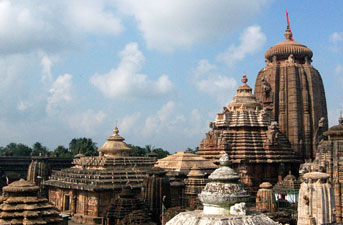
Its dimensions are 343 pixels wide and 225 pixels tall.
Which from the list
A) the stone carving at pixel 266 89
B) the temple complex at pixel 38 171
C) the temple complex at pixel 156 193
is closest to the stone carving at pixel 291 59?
the stone carving at pixel 266 89

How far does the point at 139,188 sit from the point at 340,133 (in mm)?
14966

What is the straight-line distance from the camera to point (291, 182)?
33844 millimetres

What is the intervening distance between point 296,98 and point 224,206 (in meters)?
40.6

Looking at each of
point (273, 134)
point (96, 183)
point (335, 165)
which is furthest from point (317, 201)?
point (273, 134)

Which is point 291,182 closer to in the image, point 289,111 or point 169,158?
point 169,158

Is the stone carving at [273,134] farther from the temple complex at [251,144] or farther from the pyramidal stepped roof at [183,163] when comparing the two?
the pyramidal stepped roof at [183,163]

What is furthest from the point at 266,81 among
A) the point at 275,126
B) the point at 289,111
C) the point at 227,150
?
the point at 227,150

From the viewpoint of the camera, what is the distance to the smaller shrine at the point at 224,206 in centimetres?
788

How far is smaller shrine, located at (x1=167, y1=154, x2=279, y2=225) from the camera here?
788 centimetres

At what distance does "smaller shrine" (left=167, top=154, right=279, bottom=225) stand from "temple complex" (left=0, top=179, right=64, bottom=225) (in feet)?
26.2

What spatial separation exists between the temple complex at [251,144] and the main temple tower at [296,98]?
3.08 m

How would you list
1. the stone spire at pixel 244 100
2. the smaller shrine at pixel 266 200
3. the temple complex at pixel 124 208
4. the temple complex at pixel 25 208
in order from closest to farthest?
the temple complex at pixel 25 208
the temple complex at pixel 124 208
the smaller shrine at pixel 266 200
the stone spire at pixel 244 100

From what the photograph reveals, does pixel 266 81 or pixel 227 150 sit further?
pixel 266 81

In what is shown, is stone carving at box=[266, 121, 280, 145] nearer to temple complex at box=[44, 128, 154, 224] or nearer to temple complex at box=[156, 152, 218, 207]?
temple complex at box=[156, 152, 218, 207]
